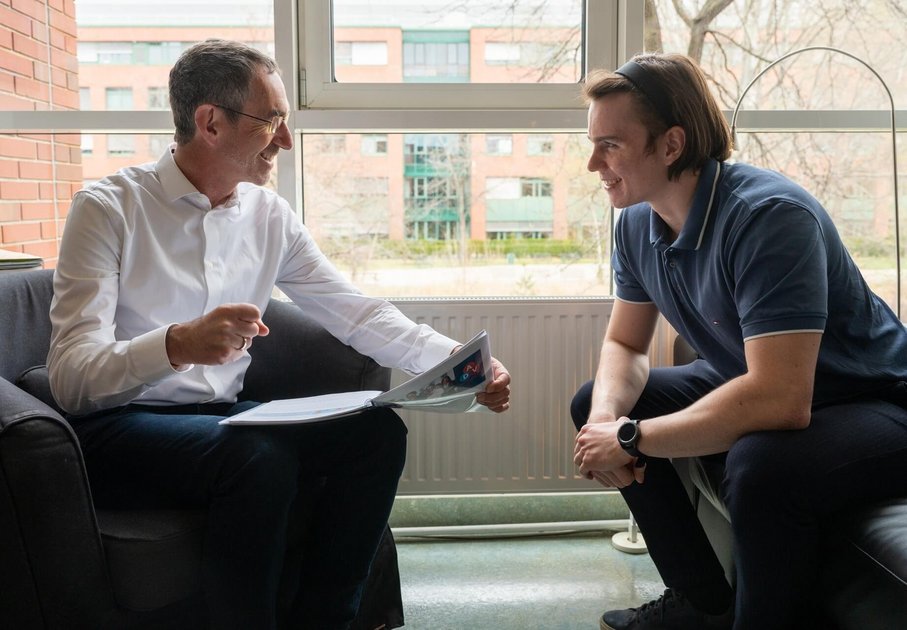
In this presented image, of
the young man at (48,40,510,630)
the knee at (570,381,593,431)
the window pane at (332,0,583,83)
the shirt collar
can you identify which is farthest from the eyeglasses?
the knee at (570,381,593,431)

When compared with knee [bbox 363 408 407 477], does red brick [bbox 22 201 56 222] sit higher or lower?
higher

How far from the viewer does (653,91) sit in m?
1.66

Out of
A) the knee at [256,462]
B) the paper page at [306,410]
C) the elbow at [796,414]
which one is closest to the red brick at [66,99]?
the paper page at [306,410]

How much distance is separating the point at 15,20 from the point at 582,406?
185 centimetres

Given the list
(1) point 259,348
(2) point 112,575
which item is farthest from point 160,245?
(2) point 112,575

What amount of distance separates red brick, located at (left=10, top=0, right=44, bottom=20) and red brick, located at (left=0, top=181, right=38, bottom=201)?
465 mm

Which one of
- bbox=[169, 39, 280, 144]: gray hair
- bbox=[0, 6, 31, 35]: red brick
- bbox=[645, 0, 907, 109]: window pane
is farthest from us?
bbox=[645, 0, 907, 109]: window pane

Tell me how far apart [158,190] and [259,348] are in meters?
0.41

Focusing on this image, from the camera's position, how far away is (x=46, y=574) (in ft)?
4.20

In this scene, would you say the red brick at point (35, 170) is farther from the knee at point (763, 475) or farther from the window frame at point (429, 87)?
the knee at point (763, 475)

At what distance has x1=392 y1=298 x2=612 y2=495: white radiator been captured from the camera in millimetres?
2391

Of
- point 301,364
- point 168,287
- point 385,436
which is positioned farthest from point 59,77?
point 385,436

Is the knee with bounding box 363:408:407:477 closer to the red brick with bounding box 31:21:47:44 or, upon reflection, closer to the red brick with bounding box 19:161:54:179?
the red brick with bounding box 19:161:54:179

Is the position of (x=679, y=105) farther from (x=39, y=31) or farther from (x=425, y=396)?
(x=39, y=31)
